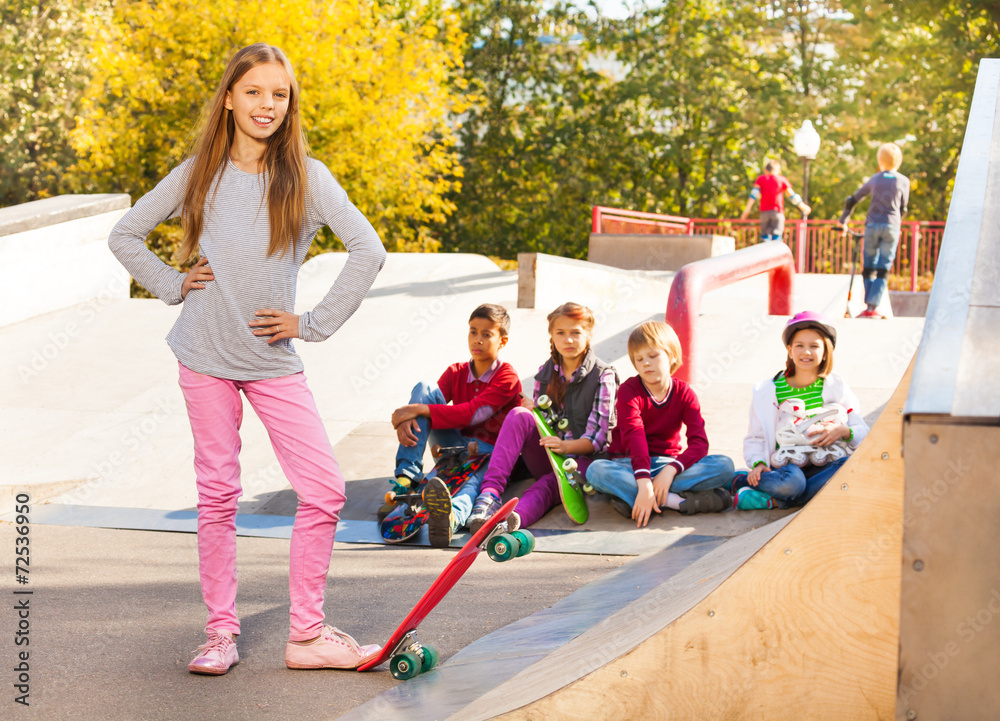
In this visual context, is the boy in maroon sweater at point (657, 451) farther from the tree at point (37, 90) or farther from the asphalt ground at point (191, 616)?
the tree at point (37, 90)

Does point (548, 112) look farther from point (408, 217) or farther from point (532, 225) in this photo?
point (408, 217)

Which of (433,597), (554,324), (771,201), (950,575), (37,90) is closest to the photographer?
(950,575)

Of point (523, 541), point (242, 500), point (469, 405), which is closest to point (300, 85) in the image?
point (242, 500)

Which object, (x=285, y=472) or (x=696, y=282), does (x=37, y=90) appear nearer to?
(x=696, y=282)

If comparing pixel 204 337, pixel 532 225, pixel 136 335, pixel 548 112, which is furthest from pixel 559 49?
pixel 204 337

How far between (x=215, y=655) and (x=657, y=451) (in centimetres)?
278

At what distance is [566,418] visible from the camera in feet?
18.1

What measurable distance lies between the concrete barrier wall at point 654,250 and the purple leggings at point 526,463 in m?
10.2

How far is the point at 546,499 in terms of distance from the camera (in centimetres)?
532

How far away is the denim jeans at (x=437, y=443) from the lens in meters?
5.12

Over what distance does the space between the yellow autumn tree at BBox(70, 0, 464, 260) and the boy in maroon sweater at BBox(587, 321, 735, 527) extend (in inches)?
629

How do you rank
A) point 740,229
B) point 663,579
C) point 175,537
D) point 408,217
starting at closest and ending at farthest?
point 663,579
point 175,537
point 740,229
point 408,217

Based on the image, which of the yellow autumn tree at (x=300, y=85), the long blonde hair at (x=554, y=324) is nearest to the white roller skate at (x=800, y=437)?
the long blonde hair at (x=554, y=324)

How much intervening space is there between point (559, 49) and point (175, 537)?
25.7m
